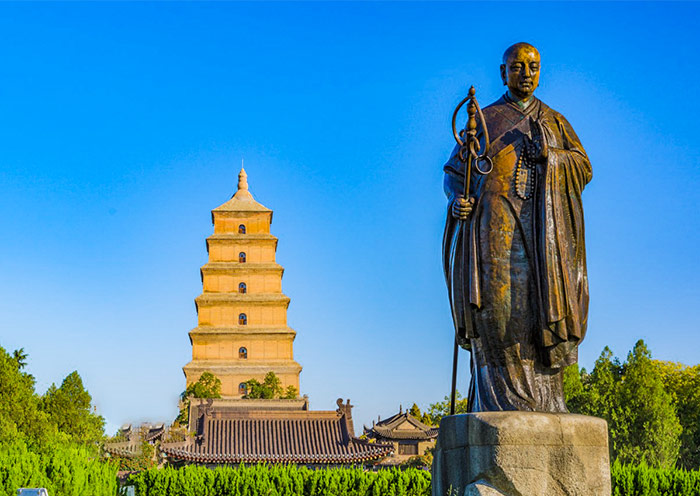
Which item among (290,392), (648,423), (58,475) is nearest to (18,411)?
(58,475)

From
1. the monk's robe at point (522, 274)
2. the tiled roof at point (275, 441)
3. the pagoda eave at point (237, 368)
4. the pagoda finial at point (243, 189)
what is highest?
the pagoda finial at point (243, 189)

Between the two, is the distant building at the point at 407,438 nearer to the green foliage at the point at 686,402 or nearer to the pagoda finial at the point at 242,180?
the green foliage at the point at 686,402

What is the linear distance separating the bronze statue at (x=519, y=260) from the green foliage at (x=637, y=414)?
2432 cm

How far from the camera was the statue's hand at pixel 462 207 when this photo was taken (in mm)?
6301

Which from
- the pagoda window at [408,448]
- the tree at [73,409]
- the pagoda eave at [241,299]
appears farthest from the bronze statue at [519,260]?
the pagoda eave at [241,299]

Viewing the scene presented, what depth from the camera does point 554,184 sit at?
6227 millimetres

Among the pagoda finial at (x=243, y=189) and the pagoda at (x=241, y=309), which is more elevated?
the pagoda finial at (x=243, y=189)

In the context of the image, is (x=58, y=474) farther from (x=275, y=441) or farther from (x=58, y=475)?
(x=275, y=441)

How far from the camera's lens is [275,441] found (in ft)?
107

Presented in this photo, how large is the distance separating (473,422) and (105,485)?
49.9 feet

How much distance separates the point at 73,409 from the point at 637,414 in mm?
25191

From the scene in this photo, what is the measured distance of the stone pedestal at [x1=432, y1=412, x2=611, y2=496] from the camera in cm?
554

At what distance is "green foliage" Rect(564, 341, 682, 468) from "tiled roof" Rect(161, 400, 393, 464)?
25.6 feet

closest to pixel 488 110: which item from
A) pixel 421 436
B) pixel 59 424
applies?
pixel 59 424
